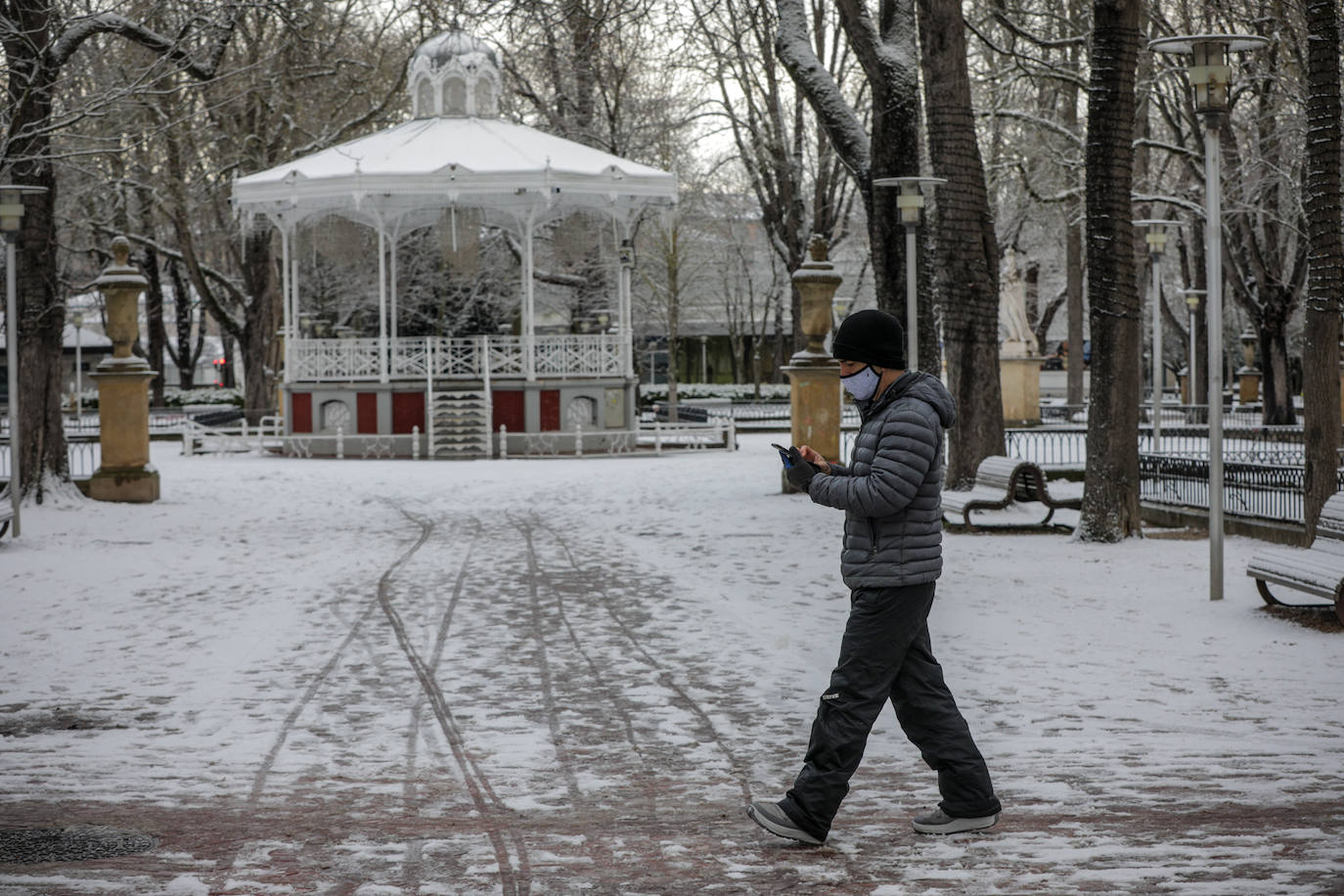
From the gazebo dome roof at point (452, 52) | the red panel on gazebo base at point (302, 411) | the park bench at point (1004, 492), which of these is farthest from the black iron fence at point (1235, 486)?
the gazebo dome roof at point (452, 52)

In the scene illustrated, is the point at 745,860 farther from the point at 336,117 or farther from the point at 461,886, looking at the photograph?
the point at 336,117

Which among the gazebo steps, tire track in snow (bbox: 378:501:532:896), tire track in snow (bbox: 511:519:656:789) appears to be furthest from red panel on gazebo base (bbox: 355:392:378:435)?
tire track in snow (bbox: 378:501:532:896)

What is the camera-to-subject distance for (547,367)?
3334 centimetres

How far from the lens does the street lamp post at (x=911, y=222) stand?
17203mm

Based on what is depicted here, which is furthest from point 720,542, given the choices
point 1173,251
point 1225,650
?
point 1173,251

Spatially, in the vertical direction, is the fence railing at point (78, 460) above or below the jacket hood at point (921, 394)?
below

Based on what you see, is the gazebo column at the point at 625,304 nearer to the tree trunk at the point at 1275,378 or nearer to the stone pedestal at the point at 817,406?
the stone pedestal at the point at 817,406

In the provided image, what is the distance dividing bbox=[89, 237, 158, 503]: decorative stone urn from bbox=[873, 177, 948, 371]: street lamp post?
32.2 feet

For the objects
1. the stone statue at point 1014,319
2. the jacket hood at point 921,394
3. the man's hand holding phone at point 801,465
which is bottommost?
the man's hand holding phone at point 801,465

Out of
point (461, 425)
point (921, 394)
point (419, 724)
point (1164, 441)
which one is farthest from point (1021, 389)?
point (921, 394)

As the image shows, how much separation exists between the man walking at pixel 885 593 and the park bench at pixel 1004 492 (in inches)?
426

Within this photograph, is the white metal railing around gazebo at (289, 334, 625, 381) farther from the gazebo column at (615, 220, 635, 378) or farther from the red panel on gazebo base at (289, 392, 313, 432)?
the red panel on gazebo base at (289, 392, 313, 432)

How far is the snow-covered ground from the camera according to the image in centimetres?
528

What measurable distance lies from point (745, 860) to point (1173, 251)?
196ft
